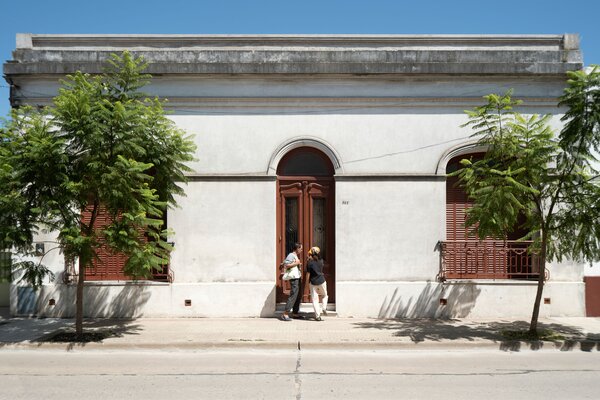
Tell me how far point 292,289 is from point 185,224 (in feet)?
9.38

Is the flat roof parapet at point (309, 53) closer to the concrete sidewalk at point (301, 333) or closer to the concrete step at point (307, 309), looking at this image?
the concrete step at point (307, 309)

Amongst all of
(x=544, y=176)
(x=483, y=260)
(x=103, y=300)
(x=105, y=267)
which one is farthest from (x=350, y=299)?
(x=105, y=267)

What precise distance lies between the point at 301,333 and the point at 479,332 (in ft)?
11.5

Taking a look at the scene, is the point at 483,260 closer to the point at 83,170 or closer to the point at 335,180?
the point at 335,180

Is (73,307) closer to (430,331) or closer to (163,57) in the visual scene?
(163,57)

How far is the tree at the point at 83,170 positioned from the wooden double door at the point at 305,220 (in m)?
3.43

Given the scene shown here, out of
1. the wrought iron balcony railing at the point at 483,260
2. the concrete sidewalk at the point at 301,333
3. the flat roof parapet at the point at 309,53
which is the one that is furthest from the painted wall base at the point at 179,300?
the flat roof parapet at the point at 309,53

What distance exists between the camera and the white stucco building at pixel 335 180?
458 inches

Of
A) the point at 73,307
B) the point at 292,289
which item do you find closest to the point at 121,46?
the point at 73,307

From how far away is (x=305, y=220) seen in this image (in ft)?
39.5

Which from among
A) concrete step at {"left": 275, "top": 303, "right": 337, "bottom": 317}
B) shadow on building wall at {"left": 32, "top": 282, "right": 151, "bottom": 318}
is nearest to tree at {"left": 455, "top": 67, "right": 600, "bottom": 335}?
concrete step at {"left": 275, "top": 303, "right": 337, "bottom": 317}

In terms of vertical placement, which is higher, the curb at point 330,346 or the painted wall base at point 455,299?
the painted wall base at point 455,299

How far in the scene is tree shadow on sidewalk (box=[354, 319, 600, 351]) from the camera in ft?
30.5

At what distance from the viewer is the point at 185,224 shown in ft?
38.5
